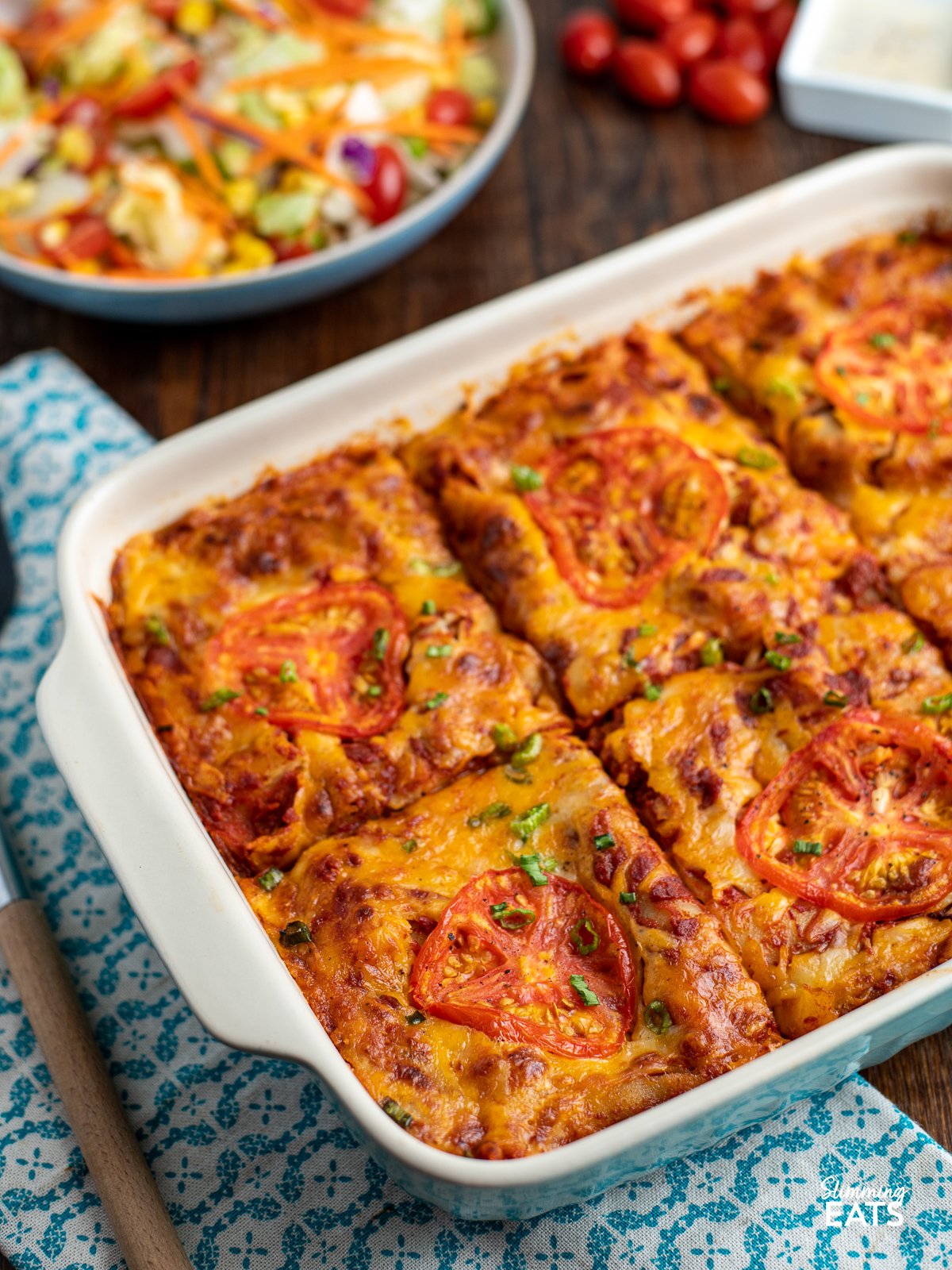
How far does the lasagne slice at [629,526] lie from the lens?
335cm

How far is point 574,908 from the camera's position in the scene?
2.91 meters

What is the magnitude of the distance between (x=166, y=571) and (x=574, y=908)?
146cm

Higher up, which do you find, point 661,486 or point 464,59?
point 464,59

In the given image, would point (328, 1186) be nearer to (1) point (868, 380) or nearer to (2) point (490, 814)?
(2) point (490, 814)

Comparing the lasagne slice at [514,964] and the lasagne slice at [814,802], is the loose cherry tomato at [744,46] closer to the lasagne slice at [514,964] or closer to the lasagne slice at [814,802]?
the lasagne slice at [814,802]

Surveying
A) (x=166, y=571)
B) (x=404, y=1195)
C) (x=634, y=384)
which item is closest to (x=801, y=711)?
(x=634, y=384)

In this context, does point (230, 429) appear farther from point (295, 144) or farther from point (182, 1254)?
point (182, 1254)

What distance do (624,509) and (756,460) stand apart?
419mm

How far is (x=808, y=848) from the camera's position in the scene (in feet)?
9.53

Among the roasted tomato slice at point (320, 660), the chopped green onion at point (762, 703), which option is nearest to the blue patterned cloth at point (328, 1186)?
the roasted tomato slice at point (320, 660)

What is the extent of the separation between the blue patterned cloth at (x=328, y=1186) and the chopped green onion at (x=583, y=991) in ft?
1.83

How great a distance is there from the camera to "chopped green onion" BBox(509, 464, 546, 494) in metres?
3.63

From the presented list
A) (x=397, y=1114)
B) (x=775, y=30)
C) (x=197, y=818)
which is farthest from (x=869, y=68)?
(x=397, y=1114)

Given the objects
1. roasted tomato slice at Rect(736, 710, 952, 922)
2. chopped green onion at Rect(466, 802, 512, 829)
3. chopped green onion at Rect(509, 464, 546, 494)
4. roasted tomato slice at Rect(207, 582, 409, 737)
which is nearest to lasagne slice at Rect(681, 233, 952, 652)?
roasted tomato slice at Rect(736, 710, 952, 922)
